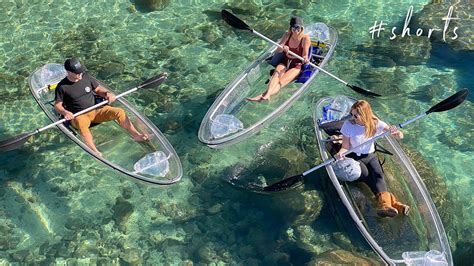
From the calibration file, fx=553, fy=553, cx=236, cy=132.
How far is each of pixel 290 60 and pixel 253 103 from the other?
1.13 meters

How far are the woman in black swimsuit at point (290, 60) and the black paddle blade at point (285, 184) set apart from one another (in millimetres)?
1928

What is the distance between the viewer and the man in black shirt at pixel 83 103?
373 inches

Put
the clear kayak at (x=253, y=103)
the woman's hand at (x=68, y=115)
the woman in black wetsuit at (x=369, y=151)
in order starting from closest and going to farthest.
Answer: the woman in black wetsuit at (x=369, y=151), the woman's hand at (x=68, y=115), the clear kayak at (x=253, y=103)

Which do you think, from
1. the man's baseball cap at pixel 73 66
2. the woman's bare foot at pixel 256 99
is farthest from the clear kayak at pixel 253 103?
the man's baseball cap at pixel 73 66

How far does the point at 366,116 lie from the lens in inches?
333

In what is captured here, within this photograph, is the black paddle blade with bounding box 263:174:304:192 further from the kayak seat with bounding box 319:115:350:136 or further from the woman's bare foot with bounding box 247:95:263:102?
the woman's bare foot with bounding box 247:95:263:102

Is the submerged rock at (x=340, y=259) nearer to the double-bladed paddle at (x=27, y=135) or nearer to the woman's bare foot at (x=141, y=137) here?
the woman's bare foot at (x=141, y=137)

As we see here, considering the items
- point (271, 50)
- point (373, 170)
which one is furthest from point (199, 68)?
point (373, 170)

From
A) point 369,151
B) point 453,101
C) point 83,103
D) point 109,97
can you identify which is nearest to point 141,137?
point 109,97

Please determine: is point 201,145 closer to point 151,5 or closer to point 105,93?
point 105,93

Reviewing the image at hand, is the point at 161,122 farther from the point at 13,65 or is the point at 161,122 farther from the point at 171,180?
the point at 13,65

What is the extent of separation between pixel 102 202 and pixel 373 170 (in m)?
4.66

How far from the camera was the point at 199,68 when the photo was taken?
12.1 meters

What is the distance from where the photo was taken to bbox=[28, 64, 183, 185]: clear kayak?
9258 mm
